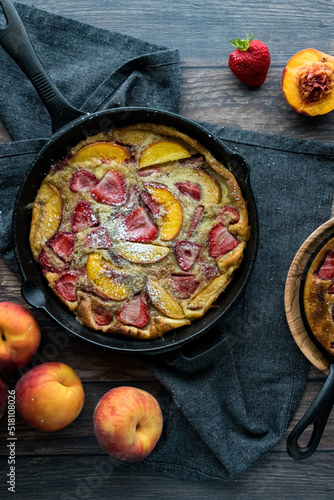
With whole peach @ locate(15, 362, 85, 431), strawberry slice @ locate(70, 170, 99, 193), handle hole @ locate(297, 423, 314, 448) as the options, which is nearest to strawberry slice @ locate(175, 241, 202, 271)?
strawberry slice @ locate(70, 170, 99, 193)

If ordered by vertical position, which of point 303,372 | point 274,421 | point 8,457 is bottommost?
point 8,457

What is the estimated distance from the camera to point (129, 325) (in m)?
2.13

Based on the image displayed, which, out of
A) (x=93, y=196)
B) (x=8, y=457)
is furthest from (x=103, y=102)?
(x=8, y=457)

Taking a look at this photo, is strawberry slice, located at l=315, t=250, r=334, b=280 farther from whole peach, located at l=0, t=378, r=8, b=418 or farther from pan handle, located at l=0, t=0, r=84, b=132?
whole peach, located at l=0, t=378, r=8, b=418

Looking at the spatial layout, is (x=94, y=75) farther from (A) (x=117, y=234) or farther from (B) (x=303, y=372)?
(B) (x=303, y=372)

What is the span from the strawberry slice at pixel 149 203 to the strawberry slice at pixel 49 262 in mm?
445

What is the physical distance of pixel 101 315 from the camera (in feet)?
7.00

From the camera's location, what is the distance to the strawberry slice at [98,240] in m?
2.15

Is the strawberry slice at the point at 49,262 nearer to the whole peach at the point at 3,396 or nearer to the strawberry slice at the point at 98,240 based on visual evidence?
the strawberry slice at the point at 98,240

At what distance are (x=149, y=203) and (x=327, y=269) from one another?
2.66ft

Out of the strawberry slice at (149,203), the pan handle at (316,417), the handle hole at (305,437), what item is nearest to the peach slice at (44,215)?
the strawberry slice at (149,203)

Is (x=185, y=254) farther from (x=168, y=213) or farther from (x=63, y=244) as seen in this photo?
(x=63, y=244)

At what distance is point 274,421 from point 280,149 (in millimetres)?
1261

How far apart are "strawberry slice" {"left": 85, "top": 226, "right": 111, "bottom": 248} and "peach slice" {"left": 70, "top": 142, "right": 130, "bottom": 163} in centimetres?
33
